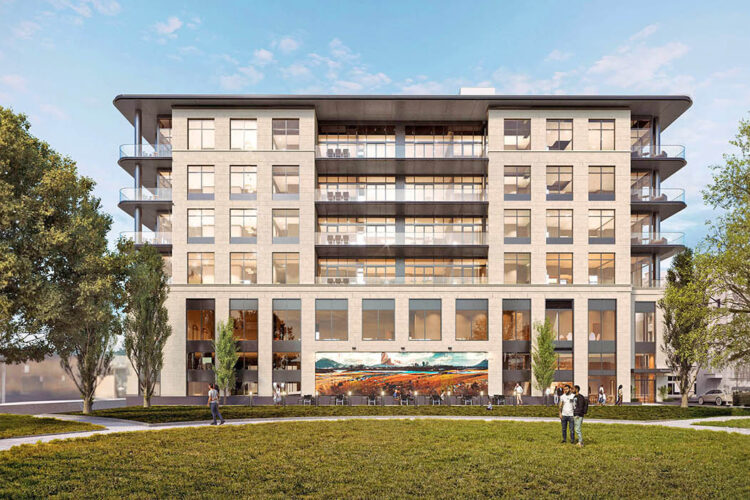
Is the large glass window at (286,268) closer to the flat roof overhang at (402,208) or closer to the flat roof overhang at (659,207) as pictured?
the flat roof overhang at (402,208)

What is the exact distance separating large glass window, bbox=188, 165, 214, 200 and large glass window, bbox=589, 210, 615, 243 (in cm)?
3215

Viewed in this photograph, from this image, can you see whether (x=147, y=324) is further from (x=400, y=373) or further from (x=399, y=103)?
(x=399, y=103)

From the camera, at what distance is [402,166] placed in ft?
151

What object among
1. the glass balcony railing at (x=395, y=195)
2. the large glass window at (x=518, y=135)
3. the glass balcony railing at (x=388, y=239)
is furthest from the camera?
the glass balcony railing at (x=395, y=195)

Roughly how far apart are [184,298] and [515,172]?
29571mm

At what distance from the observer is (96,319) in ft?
81.9

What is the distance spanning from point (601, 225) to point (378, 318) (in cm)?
2044

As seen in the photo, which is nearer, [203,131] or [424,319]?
[424,319]

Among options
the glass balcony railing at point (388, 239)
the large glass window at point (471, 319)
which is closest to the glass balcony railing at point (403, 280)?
the large glass window at point (471, 319)

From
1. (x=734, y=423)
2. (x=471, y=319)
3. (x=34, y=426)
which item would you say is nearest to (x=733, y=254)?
(x=734, y=423)

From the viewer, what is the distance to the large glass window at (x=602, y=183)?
4459 centimetres

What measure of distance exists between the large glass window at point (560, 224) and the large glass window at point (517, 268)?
2.93 m

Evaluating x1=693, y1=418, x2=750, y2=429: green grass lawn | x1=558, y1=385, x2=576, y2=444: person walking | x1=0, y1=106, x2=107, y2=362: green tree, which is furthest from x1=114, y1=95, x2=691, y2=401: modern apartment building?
x1=558, y1=385, x2=576, y2=444: person walking

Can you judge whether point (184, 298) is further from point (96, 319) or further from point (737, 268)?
point (737, 268)
